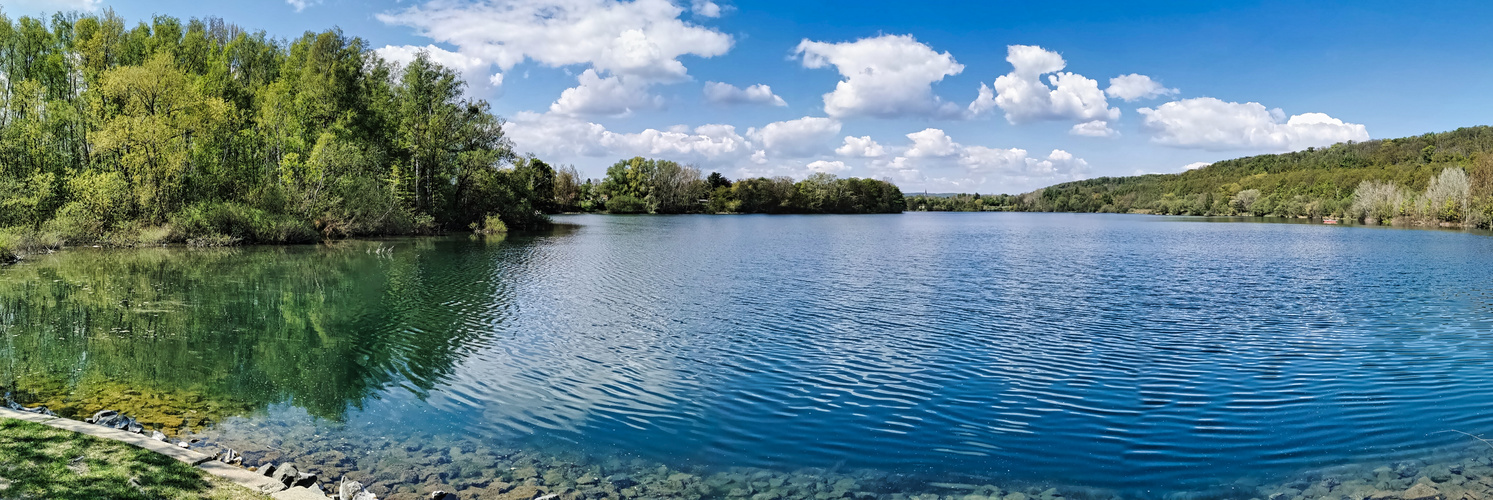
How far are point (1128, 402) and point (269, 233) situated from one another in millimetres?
40791

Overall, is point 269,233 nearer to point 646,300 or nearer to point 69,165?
point 69,165

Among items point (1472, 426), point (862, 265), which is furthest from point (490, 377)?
point (862, 265)

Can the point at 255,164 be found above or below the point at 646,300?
above

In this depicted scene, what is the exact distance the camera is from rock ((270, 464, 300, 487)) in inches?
265

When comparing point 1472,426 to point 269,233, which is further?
point 269,233

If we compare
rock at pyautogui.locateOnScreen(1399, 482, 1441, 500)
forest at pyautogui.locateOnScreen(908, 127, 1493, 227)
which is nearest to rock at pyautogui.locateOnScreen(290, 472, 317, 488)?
rock at pyautogui.locateOnScreen(1399, 482, 1441, 500)

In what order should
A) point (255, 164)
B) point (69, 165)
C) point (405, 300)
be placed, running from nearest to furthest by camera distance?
point (405, 300) → point (69, 165) → point (255, 164)

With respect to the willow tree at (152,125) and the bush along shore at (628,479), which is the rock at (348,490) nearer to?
the bush along shore at (628,479)

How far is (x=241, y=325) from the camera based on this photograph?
631 inches

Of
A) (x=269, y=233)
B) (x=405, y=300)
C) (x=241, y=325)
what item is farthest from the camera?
(x=269, y=233)

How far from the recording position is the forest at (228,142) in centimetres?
3334

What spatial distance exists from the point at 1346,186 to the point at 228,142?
463 ft

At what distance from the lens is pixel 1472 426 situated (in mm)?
9477

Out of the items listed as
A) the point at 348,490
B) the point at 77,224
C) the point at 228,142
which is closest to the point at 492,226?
the point at 228,142
